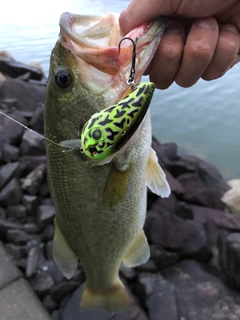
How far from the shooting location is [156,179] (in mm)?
1856

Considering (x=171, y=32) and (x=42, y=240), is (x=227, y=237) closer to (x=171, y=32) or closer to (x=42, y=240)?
(x=42, y=240)

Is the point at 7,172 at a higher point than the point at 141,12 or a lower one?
lower

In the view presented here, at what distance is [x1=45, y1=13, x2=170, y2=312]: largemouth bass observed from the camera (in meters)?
1.38

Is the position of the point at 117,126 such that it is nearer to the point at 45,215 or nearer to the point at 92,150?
the point at 92,150

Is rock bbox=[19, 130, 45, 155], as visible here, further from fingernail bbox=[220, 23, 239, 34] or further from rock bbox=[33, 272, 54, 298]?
fingernail bbox=[220, 23, 239, 34]

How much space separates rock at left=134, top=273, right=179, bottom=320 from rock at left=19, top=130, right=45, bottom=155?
90.7 inches

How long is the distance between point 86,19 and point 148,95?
61 centimetres

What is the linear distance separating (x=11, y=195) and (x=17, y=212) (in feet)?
0.66

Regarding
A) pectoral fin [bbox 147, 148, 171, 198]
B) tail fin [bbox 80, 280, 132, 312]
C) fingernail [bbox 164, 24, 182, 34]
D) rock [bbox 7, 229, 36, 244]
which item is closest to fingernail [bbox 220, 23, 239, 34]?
fingernail [bbox 164, 24, 182, 34]

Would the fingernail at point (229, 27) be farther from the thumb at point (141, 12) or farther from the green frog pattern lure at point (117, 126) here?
the green frog pattern lure at point (117, 126)

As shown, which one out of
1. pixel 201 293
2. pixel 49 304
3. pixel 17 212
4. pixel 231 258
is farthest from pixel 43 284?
pixel 231 258

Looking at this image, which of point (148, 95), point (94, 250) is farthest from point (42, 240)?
point (148, 95)

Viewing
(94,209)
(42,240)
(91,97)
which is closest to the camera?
(91,97)

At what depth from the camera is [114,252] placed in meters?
2.04
